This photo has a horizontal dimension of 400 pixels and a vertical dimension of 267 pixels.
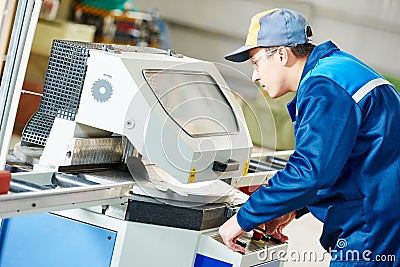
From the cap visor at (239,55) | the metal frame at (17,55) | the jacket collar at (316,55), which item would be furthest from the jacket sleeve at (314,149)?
the metal frame at (17,55)

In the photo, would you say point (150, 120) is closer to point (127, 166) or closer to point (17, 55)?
point (127, 166)

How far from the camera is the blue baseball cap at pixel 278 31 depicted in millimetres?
2105

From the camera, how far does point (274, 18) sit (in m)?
2.13

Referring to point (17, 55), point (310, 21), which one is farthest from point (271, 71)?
point (310, 21)

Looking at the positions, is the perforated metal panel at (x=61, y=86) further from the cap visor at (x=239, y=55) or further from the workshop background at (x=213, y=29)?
the workshop background at (x=213, y=29)

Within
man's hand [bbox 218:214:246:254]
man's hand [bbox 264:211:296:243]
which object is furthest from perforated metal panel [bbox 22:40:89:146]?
man's hand [bbox 264:211:296:243]

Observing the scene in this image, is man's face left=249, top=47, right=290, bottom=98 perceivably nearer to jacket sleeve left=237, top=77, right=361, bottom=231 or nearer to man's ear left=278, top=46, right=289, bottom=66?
man's ear left=278, top=46, right=289, bottom=66

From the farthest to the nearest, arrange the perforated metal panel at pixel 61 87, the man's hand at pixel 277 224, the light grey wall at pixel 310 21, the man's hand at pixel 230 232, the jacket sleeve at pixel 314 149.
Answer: the light grey wall at pixel 310 21 < the man's hand at pixel 277 224 < the perforated metal panel at pixel 61 87 < the man's hand at pixel 230 232 < the jacket sleeve at pixel 314 149

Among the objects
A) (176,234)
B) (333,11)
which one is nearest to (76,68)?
(176,234)

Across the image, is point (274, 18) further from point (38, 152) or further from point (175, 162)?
point (38, 152)

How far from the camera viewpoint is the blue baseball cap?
6.91 ft

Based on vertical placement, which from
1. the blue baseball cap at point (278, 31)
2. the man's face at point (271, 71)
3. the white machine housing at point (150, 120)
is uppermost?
the blue baseball cap at point (278, 31)

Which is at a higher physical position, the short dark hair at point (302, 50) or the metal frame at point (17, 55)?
the short dark hair at point (302, 50)

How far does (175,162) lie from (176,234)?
0.23 meters
